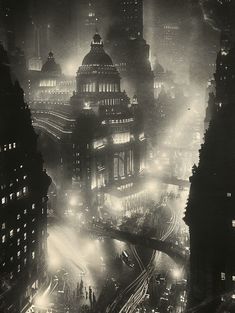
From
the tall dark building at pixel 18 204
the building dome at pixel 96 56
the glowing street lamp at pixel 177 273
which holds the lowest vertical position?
the glowing street lamp at pixel 177 273

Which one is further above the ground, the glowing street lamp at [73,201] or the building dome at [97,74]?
the building dome at [97,74]

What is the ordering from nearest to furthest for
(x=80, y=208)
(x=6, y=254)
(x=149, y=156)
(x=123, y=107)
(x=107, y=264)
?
(x=6, y=254) → (x=107, y=264) → (x=80, y=208) → (x=123, y=107) → (x=149, y=156)

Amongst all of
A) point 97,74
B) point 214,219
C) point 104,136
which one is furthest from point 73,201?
point 97,74

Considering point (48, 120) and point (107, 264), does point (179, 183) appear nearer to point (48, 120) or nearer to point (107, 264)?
point (48, 120)

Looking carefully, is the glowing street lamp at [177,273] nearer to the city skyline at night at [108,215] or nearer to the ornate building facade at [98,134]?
the city skyline at night at [108,215]

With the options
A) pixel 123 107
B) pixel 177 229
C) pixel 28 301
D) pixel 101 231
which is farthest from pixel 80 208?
pixel 123 107

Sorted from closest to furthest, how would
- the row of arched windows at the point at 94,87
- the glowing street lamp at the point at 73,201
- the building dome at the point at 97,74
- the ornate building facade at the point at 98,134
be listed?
the glowing street lamp at the point at 73,201 < the ornate building facade at the point at 98,134 < the row of arched windows at the point at 94,87 < the building dome at the point at 97,74

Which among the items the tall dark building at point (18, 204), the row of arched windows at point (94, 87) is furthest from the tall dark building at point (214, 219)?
the row of arched windows at point (94, 87)
